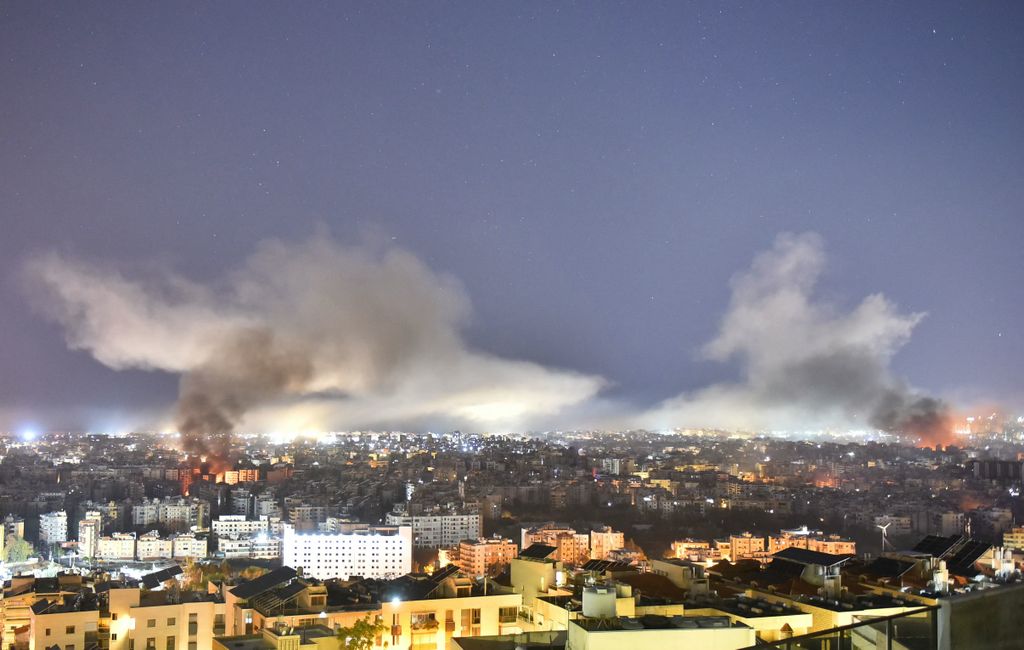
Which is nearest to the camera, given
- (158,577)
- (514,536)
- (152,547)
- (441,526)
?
(158,577)

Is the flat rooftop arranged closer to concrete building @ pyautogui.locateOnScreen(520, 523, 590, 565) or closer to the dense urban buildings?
the dense urban buildings

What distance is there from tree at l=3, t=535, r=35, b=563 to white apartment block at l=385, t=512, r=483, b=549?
5858 mm

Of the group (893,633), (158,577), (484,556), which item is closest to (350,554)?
(484,556)

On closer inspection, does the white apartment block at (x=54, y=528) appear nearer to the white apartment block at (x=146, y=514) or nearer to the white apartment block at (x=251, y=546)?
the white apartment block at (x=146, y=514)

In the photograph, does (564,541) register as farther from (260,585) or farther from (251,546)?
(260,585)

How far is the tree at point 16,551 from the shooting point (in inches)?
590

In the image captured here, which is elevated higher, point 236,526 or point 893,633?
point 893,633

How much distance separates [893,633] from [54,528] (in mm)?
19578

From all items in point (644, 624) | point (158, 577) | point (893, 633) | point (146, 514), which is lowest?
point (158, 577)

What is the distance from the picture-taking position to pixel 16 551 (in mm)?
15438

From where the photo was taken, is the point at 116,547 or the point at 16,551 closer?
the point at 16,551

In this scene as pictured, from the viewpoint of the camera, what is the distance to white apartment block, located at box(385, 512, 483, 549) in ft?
58.4

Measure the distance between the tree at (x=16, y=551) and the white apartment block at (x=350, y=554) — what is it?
154 inches

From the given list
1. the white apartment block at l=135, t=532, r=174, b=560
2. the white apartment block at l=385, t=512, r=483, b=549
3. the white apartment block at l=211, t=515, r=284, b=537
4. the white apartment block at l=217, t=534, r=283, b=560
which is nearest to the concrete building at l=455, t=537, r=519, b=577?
the white apartment block at l=385, t=512, r=483, b=549
